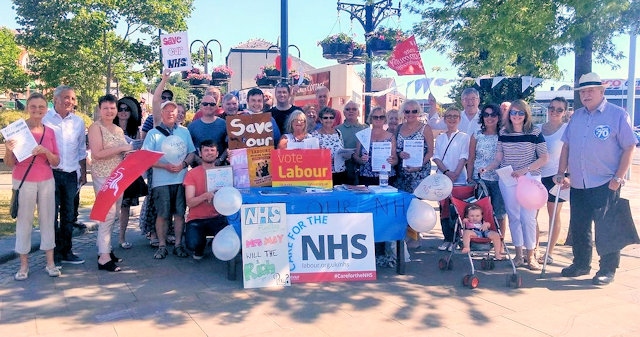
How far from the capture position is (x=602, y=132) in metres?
5.50

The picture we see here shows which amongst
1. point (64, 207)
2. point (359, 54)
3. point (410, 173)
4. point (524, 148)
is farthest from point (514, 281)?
point (359, 54)

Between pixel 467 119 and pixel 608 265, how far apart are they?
8.50ft

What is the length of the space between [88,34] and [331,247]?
19629 millimetres

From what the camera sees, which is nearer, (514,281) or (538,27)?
(514,281)

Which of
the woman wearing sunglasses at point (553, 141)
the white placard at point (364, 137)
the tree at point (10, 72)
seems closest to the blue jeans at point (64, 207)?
the white placard at point (364, 137)

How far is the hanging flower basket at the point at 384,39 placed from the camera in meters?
10.7

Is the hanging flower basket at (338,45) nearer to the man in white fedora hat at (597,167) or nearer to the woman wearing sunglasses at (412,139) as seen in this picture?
the woman wearing sunglasses at (412,139)

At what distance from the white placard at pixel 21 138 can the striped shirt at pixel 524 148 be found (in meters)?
5.13

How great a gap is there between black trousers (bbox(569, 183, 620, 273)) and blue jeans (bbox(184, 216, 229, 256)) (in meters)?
4.06

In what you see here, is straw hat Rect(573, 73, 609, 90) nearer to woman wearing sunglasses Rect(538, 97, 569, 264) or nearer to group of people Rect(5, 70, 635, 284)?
group of people Rect(5, 70, 635, 284)

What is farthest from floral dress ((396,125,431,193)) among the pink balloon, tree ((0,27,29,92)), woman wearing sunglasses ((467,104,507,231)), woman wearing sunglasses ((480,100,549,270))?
tree ((0,27,29,92))

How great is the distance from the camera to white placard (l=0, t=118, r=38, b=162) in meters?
5.03

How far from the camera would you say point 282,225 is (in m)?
5.36

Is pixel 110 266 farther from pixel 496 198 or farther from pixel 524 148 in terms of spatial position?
pixel 524 148
